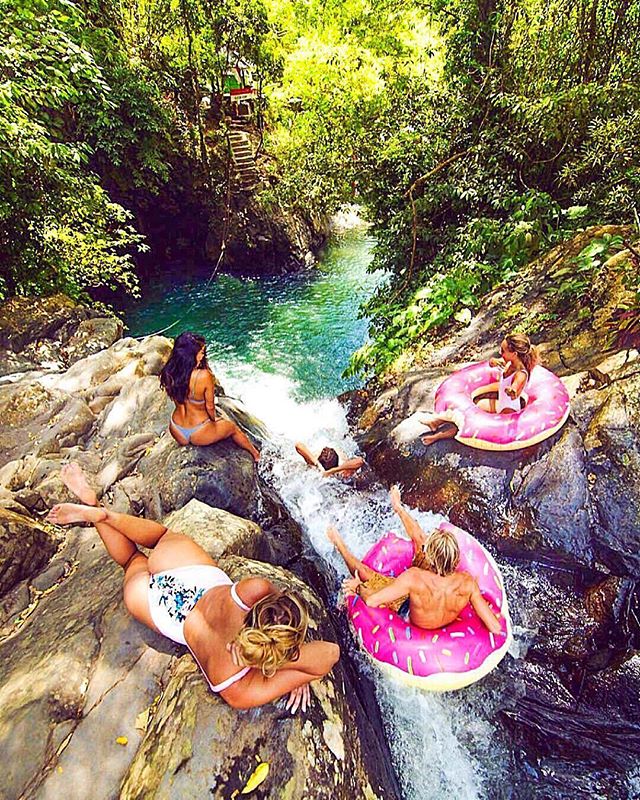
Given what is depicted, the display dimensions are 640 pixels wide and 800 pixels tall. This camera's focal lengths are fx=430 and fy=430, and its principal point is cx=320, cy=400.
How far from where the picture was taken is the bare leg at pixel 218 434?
4031mm

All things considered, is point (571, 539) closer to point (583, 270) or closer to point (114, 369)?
point (583, 270)

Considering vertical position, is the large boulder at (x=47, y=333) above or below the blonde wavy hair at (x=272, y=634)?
below

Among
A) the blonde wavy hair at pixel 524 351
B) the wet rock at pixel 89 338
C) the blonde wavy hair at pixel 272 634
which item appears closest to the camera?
the blonde wavy hair at pixel 272 634

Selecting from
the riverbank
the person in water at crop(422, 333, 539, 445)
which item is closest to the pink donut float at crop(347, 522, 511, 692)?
the riverbank

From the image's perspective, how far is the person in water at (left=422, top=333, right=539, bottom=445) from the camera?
13.5ft

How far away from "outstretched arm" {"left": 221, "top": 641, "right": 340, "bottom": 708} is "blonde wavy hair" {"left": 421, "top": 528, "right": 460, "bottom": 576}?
0.99 m

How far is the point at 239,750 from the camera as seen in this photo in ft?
6.91

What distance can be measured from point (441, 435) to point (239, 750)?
3152 mm

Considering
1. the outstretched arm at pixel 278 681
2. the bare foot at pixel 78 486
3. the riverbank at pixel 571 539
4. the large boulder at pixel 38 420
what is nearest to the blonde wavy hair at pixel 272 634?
the outstretched arm at pixel 278 681

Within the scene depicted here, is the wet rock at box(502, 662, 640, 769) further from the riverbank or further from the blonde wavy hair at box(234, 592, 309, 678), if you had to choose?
the blonde wavy hair at box(234, 592, 309, 678)

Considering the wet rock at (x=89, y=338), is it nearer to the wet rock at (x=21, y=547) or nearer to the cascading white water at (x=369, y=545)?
the cascading white water at (x=369, y=545)

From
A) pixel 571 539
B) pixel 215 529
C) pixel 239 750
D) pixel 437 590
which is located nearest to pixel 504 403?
pixel 571 539

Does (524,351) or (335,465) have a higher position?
(524,351)

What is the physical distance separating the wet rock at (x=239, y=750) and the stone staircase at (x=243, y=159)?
13.6m
